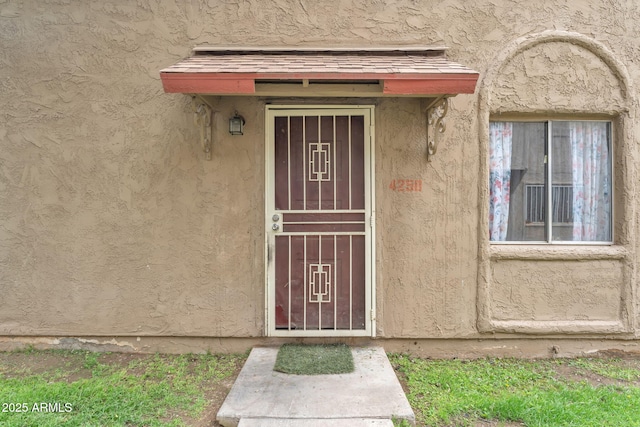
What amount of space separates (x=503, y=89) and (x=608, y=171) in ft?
5.06

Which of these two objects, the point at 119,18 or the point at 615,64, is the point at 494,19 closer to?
the point at 615,64

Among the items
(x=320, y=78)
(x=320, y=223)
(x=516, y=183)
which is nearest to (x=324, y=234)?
(x=320, y=223)

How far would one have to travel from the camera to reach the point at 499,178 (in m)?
4.12

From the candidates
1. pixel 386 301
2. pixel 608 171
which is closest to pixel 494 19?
pixel 608 171

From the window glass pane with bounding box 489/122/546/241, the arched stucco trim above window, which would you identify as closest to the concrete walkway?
the arched stucco trim above window

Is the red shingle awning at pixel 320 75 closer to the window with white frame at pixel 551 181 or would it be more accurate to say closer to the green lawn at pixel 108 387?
the window with white frame at pixel 551 181

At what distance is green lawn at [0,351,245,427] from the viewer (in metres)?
2.88

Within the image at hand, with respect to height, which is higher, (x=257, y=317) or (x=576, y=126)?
(x=576, y=126)

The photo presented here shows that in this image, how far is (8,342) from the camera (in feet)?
13.2

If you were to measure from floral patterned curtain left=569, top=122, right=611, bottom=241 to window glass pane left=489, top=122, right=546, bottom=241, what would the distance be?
0.37 m

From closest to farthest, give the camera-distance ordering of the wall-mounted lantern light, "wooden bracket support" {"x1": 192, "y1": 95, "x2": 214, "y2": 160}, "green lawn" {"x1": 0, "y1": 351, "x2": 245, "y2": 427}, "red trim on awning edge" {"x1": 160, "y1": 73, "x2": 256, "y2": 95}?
"green lawn" {"x1": 0, "y1": 351, "x2": 245, "y2": 427} → "red trim on awning edge" {"x1": 160, "y1": 73, "x2": 256, "y2": 95} → "wooden bracket support" {"x1": 192, "y1": 95, "x2": 214, "y2": 160} → the wall-mounted lantern light

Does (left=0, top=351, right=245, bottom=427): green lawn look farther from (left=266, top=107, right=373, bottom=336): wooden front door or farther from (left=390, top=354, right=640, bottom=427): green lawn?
(left=390, top=354, right=640, bottom=427): green lawn

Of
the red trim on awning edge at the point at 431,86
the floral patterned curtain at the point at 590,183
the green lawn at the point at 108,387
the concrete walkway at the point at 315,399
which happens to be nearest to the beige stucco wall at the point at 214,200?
the floral patterned curtain at the point at 590,183

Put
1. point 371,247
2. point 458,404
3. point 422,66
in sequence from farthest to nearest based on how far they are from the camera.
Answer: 1. point 371,247
2. point 422,66
3. point 458,404
